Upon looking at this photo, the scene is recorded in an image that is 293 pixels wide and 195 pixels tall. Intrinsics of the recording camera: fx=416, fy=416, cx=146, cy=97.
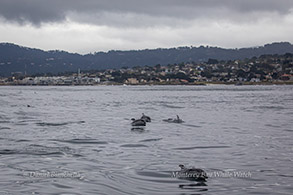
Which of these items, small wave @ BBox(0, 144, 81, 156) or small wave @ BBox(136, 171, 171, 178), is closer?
small wave @ BBox(136, 171, 171, 178)

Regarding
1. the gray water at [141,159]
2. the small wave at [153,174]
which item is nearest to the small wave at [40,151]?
the gray water at [141,159]

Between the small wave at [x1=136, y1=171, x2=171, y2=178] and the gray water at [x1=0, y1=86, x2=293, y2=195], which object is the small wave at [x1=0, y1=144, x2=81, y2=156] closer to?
the gray water at [x1=0, y1=86, x2=293, y2=195]

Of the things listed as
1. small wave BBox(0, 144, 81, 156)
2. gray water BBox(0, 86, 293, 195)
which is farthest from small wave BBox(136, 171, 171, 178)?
small wave BBox(0, 144, 81, 156)

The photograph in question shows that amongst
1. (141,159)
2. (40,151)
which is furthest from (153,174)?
(40,151)

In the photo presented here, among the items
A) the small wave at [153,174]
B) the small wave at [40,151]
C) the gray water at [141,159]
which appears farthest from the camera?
the small wave at [40,151]

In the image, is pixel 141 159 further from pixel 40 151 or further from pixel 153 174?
pixel 40 151

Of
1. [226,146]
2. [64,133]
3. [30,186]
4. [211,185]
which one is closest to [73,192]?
[30,186]

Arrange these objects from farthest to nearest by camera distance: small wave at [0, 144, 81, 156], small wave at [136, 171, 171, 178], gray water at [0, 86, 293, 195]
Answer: small wave at [0, 144, 81, 156]
small wave at [136, 171, 171, 178]
gray water at [0, 86, 293, 195]

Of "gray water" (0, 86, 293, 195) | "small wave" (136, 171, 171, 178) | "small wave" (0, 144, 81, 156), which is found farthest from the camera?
"small wave" (0, 144, 81, 156)

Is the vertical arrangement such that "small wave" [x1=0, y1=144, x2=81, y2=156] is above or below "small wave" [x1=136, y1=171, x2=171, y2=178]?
below

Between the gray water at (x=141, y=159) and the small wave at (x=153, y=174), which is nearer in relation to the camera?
the gray water at (x=141, y=159)

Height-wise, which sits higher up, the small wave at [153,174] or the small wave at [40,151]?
the small wave at [153,174]

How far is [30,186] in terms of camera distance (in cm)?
1398

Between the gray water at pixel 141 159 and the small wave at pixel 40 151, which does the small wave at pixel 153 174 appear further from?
the small wave at pixel 40 151
